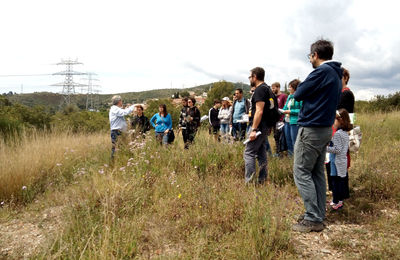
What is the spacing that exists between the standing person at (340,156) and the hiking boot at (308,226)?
67 cm

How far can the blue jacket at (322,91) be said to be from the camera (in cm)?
260

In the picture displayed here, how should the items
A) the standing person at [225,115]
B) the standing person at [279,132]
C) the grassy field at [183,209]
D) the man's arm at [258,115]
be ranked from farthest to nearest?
the standing person at [225,115] < the standing person at [279,132] < the man's arm at [258,115] < the grassy field at [183,209]

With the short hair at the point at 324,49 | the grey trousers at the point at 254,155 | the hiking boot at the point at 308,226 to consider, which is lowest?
the hiking boot at the point at 308,226

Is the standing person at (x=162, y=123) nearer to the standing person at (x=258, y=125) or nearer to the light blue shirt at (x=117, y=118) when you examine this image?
the light blue shirt at (x=117, y=118)

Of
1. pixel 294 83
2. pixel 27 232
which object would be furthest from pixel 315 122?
pixel 27 232

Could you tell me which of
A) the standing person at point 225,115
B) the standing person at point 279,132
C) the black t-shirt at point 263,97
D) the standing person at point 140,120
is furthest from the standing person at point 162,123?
the black t-shirt at point 263,97

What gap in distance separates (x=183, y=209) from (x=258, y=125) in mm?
1552

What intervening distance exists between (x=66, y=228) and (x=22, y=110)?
75.0 ft

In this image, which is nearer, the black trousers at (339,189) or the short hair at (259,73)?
the black trousers at (339,189)

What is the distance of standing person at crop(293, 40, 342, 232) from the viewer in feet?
8.59

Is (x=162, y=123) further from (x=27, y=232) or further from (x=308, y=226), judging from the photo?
(x=308, y=226)

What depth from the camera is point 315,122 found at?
2627 mm

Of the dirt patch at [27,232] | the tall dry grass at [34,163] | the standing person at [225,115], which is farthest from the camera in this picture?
the standing person at [225,115]

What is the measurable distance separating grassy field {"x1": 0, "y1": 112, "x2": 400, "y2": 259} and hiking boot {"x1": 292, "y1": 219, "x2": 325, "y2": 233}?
0.06m
